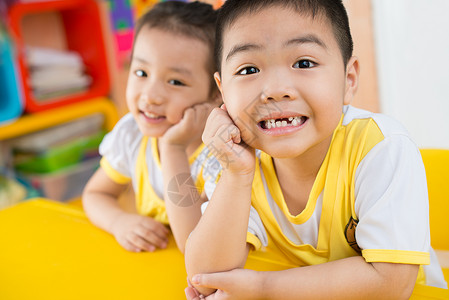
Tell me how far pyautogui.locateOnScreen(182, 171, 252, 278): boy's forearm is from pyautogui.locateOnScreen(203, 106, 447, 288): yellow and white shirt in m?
0.06

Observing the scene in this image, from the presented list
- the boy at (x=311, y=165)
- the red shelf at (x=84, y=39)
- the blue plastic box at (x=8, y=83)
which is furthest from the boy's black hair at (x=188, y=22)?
the red shelf at (x=84, y=39)

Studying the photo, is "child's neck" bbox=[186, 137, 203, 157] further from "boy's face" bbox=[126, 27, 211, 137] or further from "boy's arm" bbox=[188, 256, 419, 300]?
"boy's arm" bbox=[188, 256, 419, 300]

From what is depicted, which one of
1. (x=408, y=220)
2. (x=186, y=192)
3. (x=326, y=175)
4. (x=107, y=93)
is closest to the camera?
(x=408, y=220)

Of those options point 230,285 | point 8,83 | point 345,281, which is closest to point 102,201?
point 230,285

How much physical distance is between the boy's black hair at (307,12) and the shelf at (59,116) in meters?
1.53

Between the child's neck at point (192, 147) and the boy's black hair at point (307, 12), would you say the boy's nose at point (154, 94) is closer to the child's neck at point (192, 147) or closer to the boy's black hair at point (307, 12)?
the child's neck at point (192, 147)

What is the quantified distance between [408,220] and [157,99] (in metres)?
0.55

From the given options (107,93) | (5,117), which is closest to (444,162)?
(5,117)

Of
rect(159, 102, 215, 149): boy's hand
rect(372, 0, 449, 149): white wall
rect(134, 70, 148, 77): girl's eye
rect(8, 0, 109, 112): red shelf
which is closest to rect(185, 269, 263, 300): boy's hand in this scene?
rect(159, 102, 215, 149): boy's hand

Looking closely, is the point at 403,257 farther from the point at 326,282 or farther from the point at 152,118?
the point at 152,118

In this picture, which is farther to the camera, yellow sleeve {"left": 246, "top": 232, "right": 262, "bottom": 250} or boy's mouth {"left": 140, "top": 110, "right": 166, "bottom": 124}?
boy's mouth {"left": 140, "top": 110, "right": 166, "bottom": 124}

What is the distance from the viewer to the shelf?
2.08 metres

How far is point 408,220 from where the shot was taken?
0.64m

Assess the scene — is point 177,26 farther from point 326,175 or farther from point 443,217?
point 443,217
